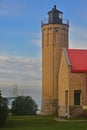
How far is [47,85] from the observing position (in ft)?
210

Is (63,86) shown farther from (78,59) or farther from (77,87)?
(78,59)

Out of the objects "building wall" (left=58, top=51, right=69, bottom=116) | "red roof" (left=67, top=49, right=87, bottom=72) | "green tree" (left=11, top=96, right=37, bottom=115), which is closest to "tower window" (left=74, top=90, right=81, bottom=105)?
"building wall" (left=58, top=51, right=69, bottom=116)

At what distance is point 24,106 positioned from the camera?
63625 millimetres

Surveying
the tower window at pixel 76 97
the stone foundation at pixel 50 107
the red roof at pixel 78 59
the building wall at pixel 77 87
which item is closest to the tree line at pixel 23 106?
the stone foundation at pixel 50 107

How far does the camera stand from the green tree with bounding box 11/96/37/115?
61969 mm

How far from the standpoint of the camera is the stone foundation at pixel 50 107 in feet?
208

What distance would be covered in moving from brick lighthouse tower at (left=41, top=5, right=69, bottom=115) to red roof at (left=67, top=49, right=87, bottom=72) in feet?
25.8

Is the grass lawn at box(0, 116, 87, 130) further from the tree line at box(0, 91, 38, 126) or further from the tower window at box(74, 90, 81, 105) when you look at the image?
the tree line at box(0, 91, 38, 126)

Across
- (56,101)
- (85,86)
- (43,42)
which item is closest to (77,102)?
(85,86)

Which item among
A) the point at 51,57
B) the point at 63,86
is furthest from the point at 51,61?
the point at 63,86

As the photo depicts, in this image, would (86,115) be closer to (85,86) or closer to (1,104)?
(85,86)

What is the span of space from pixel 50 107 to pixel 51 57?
25.9 ft

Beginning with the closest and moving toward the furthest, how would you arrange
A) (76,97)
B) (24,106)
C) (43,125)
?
(43,125), (76,97), (24,106)

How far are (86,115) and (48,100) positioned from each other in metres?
14.2
